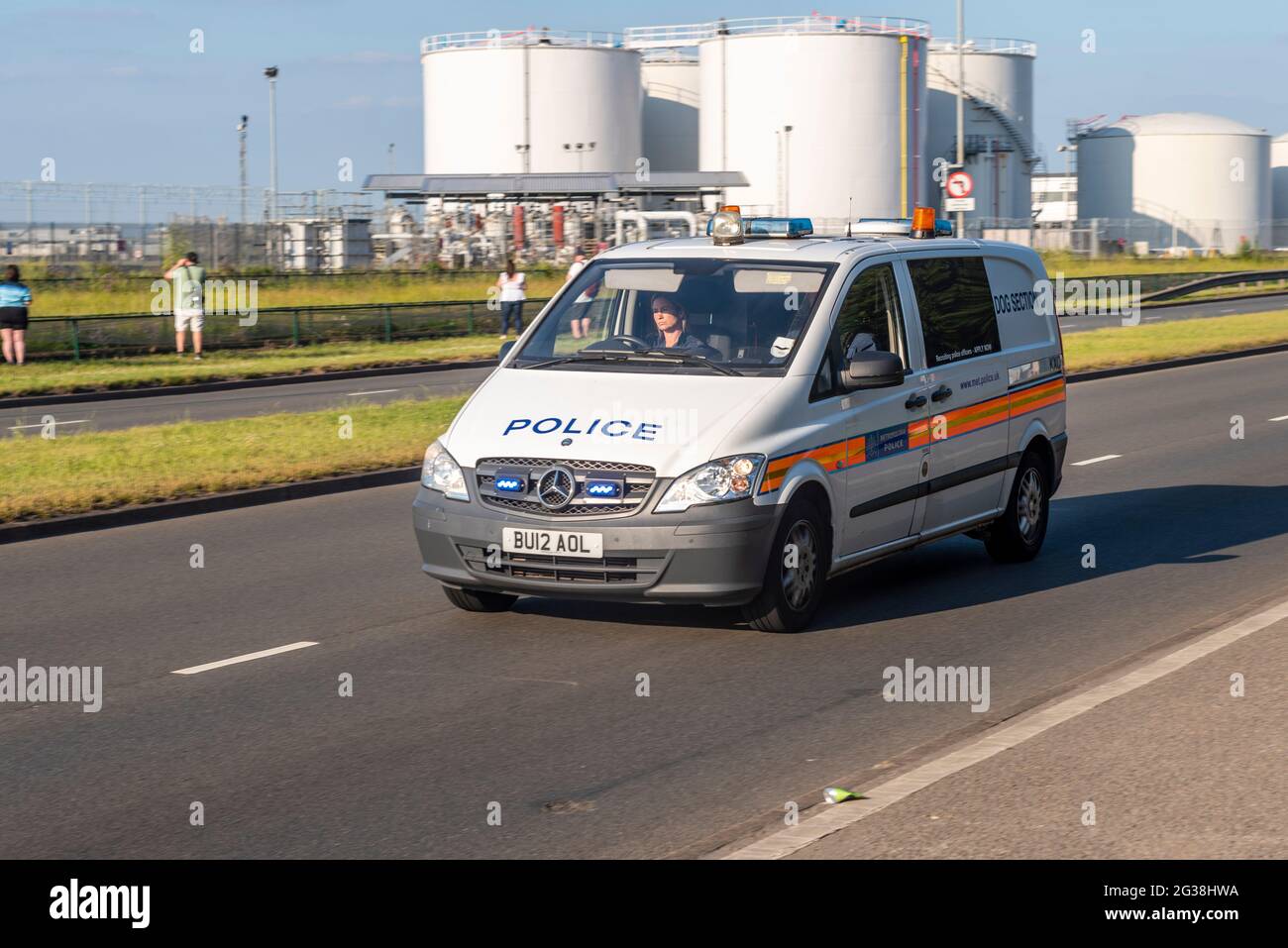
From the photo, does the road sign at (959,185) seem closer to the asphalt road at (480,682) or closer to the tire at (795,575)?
the asphalt road at (480,682)

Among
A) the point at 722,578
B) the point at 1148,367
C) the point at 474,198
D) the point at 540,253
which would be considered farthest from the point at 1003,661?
the point at 474,198

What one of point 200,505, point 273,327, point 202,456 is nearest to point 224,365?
point 273,327

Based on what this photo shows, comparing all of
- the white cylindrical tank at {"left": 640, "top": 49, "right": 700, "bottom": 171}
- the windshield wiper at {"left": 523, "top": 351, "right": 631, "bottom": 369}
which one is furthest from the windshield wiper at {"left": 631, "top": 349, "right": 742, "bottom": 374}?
the white cylindrical tank at {"left": 640, "top": 49, "right": 700, "bottom": 171}

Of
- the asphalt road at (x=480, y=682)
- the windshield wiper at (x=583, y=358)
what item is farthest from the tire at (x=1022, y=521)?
the windshield wiper at (x=583, y=358)

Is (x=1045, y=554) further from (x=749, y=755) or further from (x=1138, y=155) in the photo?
(x=1138, y=155)

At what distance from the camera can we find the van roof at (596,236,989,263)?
9.70 m

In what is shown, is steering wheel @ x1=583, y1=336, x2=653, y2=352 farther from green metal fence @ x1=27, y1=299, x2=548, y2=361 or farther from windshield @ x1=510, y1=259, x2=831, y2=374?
green metal fence @ x1=27, y1=299, x2=548, y2=361

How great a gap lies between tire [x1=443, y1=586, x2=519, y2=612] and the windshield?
1.26m

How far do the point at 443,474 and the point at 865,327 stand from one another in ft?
8.17

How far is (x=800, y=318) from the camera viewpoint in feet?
30.4

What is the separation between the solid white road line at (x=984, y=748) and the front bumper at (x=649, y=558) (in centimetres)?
182

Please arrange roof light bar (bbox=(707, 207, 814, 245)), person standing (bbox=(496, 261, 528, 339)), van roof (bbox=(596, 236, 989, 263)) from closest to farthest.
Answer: van roof (bbox=(596, 236, 989, 263)), roof light bar (bbox=(707, 207, 814, 245)), person standing (bbox=(496, 261, 528, 339))

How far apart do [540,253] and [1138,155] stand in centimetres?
4985

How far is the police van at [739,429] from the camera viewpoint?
837cm
